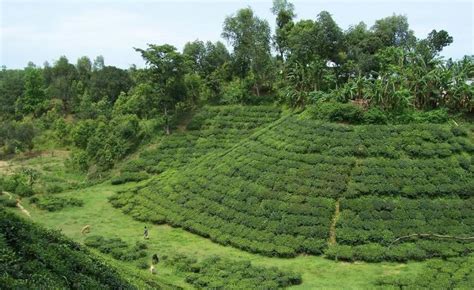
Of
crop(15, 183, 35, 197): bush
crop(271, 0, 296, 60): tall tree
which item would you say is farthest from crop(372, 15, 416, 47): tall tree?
crop(15, 183, 35, 197): bush

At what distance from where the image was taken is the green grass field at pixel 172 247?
26047mm

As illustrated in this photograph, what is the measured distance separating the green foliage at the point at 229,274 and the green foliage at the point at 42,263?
8.12 m

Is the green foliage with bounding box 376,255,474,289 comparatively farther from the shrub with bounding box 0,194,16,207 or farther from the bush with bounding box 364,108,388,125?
the shrub with bounding box 0,194,16,207

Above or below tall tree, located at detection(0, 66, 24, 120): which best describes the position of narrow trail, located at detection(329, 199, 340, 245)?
below

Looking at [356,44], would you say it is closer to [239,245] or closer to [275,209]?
[275,209]

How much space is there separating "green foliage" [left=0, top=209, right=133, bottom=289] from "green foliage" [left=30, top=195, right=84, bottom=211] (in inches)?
766

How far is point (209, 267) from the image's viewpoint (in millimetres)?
27562

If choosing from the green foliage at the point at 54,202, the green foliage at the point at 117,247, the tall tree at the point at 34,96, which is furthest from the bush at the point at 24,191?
the tall tree at the point at 34,96

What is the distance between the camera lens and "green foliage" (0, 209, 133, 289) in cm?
1458

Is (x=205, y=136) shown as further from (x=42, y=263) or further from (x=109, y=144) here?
(x=42, y=263)

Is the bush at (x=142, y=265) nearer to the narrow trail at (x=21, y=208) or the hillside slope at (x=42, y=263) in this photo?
the hillside slope at (x=42, y=263)

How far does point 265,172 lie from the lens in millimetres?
35281

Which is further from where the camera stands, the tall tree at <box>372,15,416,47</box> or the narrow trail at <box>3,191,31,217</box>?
the tall tree at <box>372,15,416,47</box>

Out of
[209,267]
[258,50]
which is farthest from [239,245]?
[258,50]
